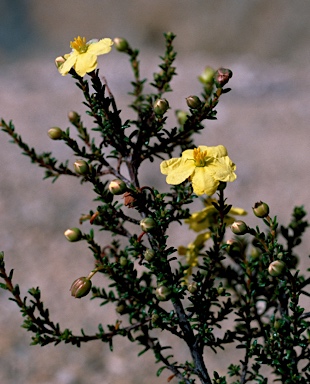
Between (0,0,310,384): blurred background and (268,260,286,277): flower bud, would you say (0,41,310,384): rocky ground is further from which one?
(268,260,286,277): flower bud

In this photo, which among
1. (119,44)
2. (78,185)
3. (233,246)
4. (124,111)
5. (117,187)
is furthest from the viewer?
(124,111)

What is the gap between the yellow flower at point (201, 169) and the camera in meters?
0.89

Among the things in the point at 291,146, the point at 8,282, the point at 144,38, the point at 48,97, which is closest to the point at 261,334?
the point at 8,282

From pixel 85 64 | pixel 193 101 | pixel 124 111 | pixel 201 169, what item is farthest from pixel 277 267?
pixel 124 111

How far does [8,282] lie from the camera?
932 millimetres

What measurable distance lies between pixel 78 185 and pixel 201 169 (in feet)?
5.07

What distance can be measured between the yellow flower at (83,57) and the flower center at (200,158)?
21cm

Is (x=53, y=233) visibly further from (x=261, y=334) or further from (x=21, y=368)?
(x=261, y=334)

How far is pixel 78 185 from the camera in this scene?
7.89 ft

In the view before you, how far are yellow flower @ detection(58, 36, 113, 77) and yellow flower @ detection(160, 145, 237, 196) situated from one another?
189mm

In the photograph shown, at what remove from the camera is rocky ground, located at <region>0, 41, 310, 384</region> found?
1688mm

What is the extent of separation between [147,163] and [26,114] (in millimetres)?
771

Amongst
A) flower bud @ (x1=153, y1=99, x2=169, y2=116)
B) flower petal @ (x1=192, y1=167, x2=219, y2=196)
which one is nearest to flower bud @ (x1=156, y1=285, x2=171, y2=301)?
flower petal @ (x1=192, y1=167, x2=219, y2=196)

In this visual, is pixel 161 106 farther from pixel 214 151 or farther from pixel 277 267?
pixel 277 267
